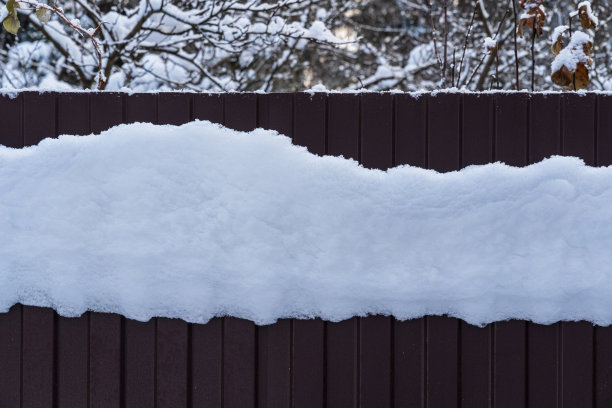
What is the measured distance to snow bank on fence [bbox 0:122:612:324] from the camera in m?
2.47

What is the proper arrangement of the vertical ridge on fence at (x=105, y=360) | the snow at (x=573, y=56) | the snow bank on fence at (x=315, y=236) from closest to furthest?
the snow bank on fence at (x=315, y=236) < the vertical ridge on fence at (x=105, y=360) < the snow at (x=573, y=56)

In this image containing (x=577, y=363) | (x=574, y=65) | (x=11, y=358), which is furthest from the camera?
(x=574, y=65)

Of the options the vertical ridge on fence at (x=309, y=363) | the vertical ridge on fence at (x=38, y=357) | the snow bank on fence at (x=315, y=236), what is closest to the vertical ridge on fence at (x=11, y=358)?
the vertical ridge on fence at (x=38, y=357)

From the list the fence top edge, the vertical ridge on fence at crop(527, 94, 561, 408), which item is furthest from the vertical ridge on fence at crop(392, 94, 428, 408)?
the fence top edge

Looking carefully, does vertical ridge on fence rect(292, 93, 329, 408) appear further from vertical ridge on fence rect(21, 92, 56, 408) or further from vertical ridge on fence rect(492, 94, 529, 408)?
vertical ridge on fence rect(21, 92, 56, 408)

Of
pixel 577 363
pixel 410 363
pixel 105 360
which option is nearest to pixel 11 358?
pixel 105 360

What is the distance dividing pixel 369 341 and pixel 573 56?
2.05m

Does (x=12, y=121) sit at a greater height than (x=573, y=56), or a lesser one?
lesser

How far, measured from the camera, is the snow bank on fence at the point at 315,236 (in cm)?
247

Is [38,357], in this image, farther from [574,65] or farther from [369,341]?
[574,65]

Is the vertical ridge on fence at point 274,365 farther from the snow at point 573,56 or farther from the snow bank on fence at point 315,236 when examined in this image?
the snow at point 573,56

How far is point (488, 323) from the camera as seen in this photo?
2.50 m

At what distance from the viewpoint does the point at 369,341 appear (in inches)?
99.5

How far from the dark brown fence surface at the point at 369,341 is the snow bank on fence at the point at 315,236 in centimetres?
8
